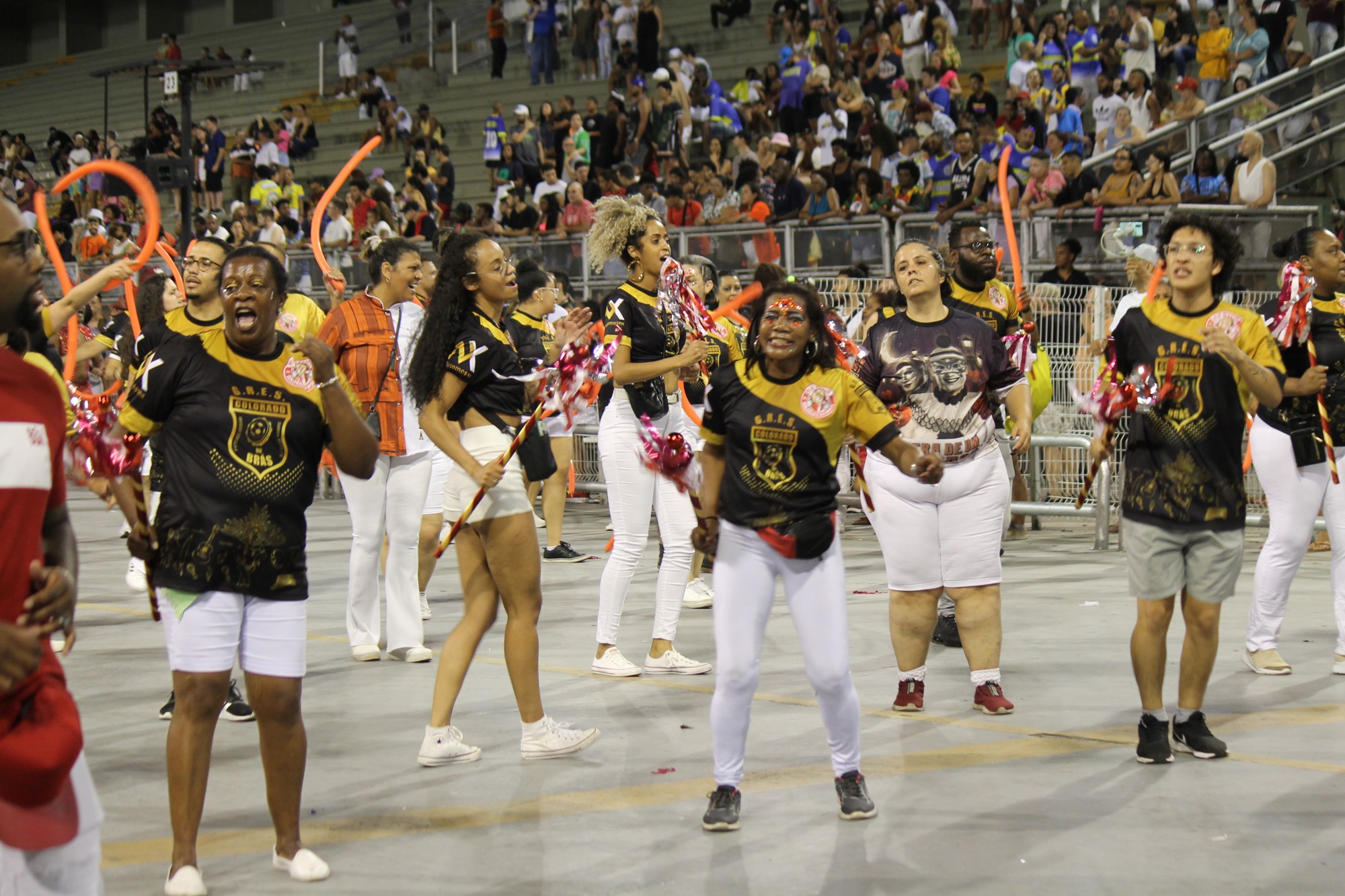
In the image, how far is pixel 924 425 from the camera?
6.27m

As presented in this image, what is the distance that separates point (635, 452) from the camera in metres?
6.93

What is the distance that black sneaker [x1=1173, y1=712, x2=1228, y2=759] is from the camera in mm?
5477

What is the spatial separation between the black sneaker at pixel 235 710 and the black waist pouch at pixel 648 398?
7.52ft

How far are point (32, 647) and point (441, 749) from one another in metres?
3.08

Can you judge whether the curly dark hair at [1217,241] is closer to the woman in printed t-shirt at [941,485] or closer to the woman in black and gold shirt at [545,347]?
the woman in printed t-shirt at [941,485]

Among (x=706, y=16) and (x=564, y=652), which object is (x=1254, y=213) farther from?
(x=706, y=16)

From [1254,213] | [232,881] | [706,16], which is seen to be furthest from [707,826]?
[706,16]

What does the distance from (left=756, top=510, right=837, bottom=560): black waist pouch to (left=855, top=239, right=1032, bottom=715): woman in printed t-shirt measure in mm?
1589

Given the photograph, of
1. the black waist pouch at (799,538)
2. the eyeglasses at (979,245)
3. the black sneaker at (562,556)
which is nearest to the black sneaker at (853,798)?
the black waist pouch at (799,538)

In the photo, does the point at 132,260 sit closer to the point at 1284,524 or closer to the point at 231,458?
the point at 231,458

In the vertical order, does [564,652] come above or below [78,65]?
below

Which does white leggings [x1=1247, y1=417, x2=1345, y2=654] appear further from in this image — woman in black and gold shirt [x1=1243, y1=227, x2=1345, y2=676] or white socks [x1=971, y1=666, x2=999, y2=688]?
white socks [x1=971, y1=666, x2=999, y2=688]

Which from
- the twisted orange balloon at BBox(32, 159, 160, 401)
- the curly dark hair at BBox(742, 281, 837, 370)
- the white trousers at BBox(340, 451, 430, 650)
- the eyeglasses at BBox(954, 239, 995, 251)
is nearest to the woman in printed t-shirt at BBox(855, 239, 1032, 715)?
the eyeglasses at BBox(954, 239, 995, 251)

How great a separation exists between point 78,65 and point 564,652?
3565cm
